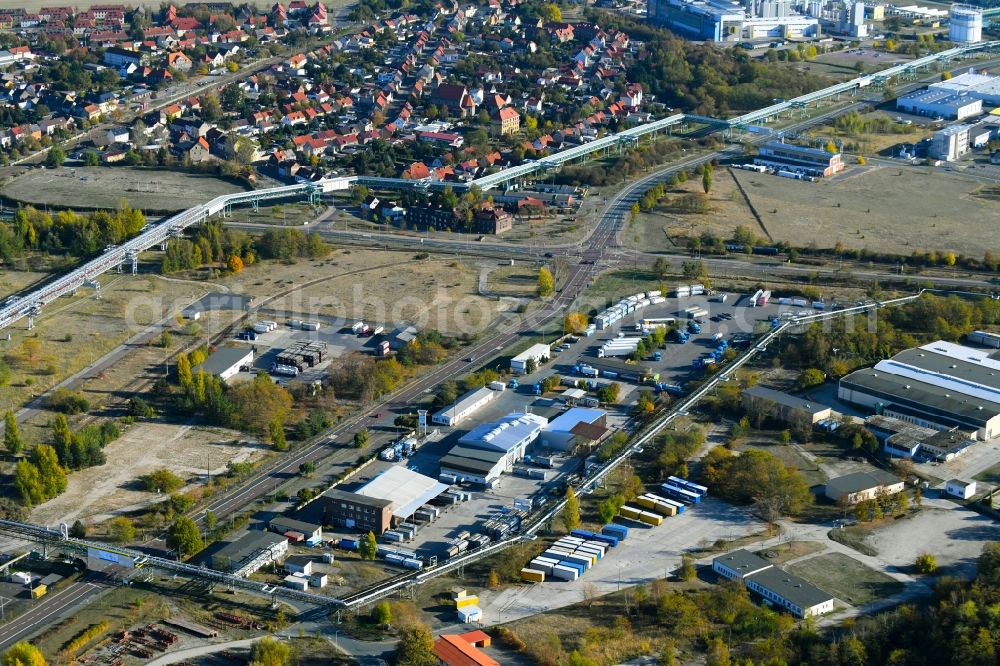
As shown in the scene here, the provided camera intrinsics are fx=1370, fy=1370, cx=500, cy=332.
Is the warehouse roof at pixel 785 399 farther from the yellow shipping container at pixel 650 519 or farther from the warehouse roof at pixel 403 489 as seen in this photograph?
the warehouse roof at pixel 403 489

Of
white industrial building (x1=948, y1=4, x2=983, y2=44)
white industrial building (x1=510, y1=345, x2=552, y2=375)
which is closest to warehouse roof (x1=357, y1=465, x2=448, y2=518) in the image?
white industrial building (x1=510, y1=345, x2=552, y2=375)

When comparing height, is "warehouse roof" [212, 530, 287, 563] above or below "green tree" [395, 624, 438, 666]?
above

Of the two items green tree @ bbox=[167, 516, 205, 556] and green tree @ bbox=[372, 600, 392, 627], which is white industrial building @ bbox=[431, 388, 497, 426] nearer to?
green tree @ bbox=[167, 516, 205, 556]

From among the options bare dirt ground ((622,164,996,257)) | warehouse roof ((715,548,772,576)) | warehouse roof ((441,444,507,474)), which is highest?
bare dirt ground ((622,164,996,257))

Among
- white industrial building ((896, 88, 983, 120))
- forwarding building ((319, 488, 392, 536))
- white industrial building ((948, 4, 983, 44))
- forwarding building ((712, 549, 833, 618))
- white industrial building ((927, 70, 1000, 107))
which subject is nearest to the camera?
forwarding building ((712, 549, 833, 618))

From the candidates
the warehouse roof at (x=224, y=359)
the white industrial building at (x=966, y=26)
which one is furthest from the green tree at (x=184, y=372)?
the white industrial building at (x=966, y=26)

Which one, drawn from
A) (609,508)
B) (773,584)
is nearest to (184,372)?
(609,508)

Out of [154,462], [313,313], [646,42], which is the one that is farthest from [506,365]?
[646,42]
